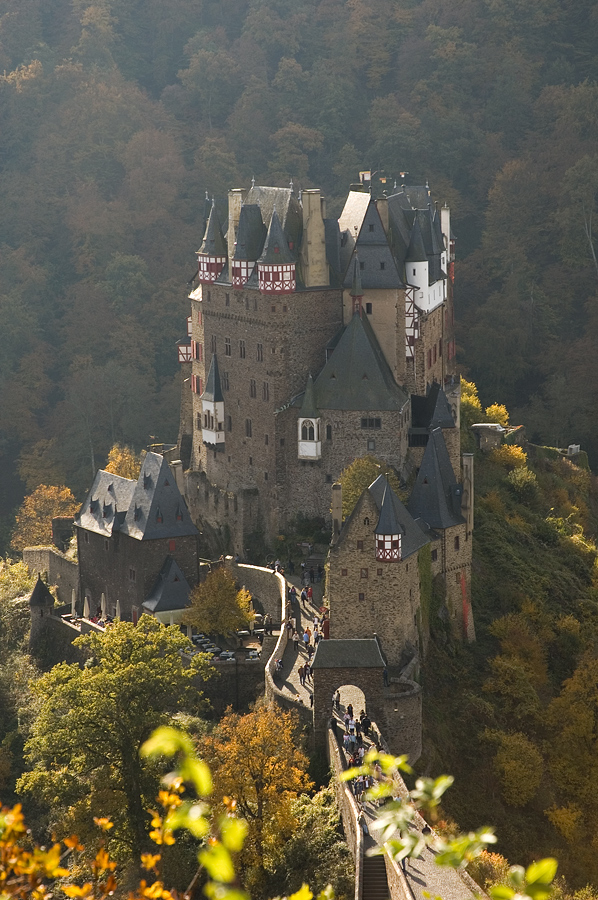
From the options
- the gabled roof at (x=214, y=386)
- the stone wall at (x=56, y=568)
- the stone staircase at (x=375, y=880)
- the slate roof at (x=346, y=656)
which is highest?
the gabled roof at (x=214, y=386)

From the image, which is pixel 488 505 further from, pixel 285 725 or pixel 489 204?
pixel 489 204

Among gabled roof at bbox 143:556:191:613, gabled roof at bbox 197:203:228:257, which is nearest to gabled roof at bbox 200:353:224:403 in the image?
gabled roof at bbox 197:203:228:257

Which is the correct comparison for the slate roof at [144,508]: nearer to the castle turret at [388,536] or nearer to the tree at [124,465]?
the tree at [124,465]

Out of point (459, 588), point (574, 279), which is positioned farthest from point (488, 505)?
point (574, 279)

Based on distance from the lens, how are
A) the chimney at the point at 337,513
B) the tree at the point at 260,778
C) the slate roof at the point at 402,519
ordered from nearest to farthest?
the tree at the point at 260,778 < the slate roof at the point at 402,519 < the chimney at the point at 337,513

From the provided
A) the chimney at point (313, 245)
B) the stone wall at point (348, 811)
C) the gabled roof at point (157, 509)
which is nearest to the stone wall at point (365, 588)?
the stone wall at point (348, 811)

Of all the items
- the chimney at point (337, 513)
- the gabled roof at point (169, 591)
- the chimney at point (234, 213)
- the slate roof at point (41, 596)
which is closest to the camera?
the chimney at point (337, 513)

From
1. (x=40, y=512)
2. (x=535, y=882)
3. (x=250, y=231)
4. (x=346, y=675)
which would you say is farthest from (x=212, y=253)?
(x=535, y=882)
